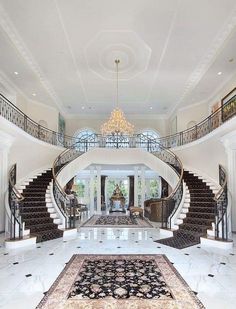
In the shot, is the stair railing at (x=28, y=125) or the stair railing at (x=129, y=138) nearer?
the stair railing at (x=129, y=138)

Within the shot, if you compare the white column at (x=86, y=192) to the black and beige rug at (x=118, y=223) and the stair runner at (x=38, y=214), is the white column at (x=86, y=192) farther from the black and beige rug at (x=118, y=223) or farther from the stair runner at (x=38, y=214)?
the stair runner at (x=38, y=214)

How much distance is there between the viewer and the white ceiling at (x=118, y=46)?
554 centimetres

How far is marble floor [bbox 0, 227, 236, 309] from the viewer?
323 centimetres

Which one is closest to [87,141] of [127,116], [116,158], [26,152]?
[116,158]

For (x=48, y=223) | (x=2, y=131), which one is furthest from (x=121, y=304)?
(x=2, y=131)

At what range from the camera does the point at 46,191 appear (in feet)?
28.7

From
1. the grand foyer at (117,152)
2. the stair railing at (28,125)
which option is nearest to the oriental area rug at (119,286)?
the grand foyer at (117,152)

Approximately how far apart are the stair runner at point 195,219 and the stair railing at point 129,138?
2.68 meters

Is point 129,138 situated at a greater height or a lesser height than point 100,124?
lesser

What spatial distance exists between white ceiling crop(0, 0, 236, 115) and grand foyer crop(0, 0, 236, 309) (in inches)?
1.6

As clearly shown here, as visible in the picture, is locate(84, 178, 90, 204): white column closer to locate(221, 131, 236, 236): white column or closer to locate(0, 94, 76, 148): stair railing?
locate(0, 94, 76, 148): stair railing

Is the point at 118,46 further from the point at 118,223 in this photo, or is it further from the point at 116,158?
the point at 118,223

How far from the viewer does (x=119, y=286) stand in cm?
353

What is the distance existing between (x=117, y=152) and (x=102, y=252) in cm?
642
